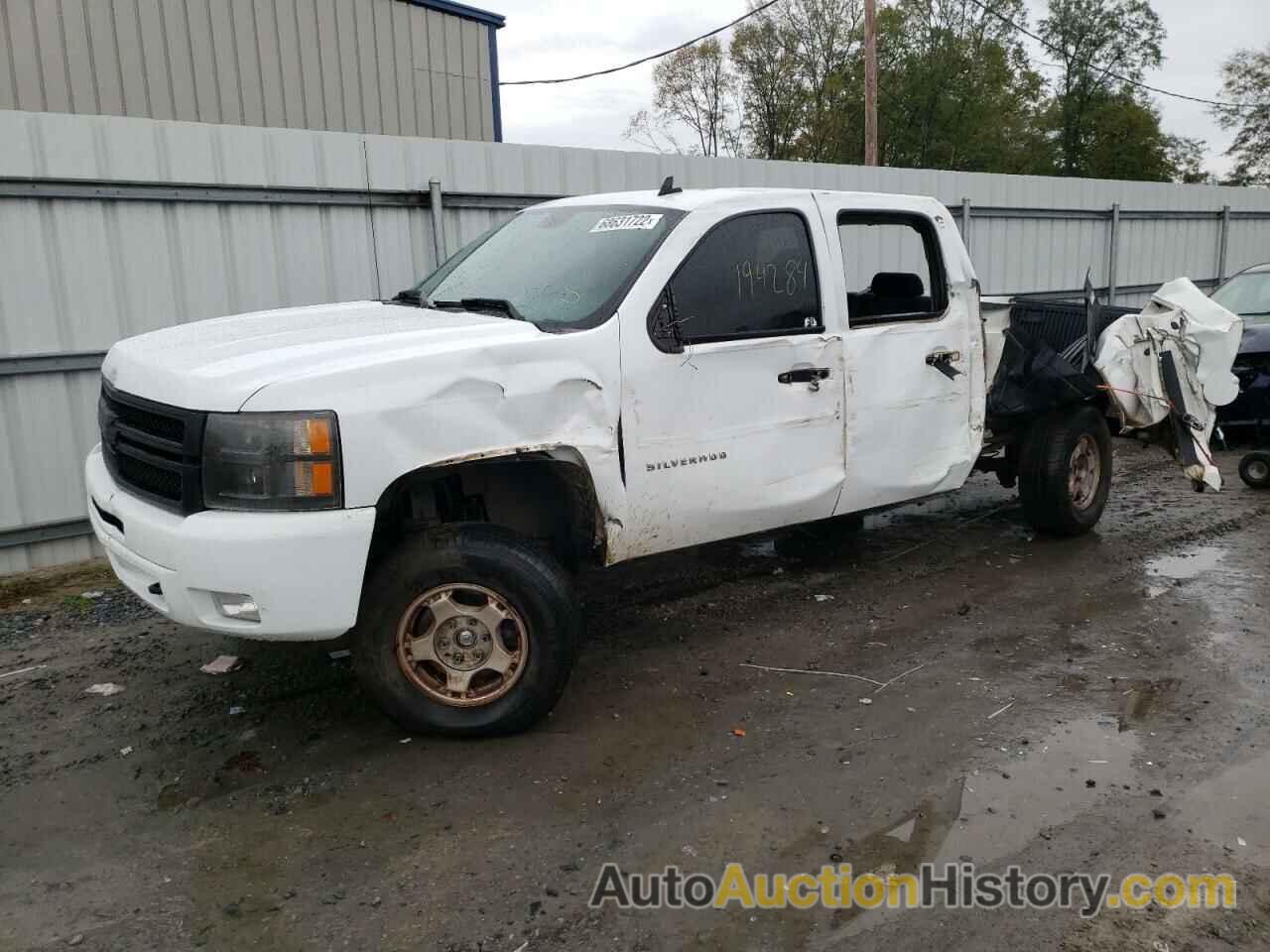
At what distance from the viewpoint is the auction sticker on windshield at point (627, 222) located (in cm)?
467

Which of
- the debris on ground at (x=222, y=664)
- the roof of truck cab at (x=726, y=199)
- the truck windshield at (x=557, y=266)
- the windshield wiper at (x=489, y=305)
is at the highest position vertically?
the roof of truck cab at (x=726, y=199)

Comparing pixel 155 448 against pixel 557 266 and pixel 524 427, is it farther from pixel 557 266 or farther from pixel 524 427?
pixel 557 266

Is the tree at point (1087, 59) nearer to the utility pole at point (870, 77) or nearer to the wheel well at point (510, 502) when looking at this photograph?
the utility pole at point (870, 77)

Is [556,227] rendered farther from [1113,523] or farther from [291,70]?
[291,70]

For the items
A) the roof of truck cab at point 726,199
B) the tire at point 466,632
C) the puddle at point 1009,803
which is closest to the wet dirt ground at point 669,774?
the puddle at point 1009,803

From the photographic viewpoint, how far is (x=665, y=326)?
4406mm

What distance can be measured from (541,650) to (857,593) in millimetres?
2435

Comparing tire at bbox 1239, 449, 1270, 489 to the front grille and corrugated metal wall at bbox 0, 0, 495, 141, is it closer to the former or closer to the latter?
the front grille

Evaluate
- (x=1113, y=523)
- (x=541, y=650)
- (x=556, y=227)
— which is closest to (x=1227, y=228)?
(x=1113, y=523)

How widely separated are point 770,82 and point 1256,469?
37366 mm

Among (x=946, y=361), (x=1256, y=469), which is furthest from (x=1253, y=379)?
(x=946, y=361)

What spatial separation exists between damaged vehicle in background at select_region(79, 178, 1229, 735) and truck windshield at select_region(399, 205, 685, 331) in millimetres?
17

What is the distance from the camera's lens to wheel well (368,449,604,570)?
400 cm

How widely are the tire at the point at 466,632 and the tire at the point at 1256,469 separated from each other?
6368 mm
